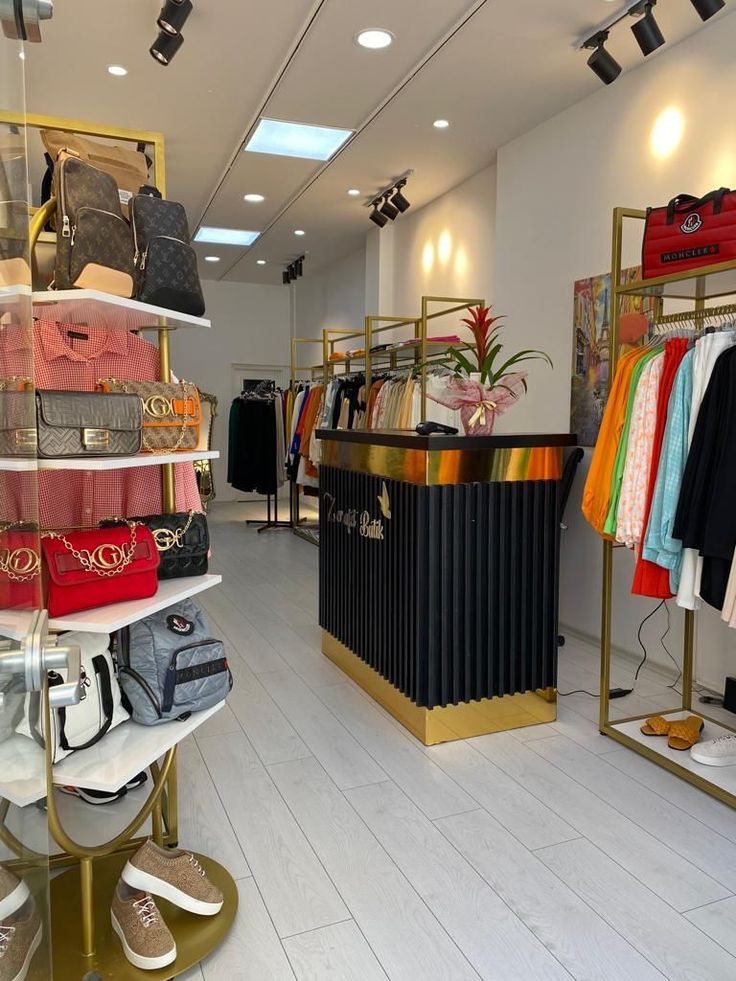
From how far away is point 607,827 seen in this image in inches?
90.1

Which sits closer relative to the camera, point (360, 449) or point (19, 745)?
point (19, 745)

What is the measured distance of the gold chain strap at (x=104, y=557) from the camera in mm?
1638

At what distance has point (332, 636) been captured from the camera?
151 inches

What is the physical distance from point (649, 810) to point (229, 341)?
908 cm

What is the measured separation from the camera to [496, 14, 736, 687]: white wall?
3.40m

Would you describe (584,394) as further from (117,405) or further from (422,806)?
(117,405)

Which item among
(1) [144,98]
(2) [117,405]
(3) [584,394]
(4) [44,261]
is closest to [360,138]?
(1) [144,98]

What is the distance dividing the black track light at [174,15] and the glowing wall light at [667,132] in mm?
2276

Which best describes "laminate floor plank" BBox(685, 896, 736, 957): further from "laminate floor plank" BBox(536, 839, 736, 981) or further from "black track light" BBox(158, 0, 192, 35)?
"black track light" BBox(158, 0, 192, 35)

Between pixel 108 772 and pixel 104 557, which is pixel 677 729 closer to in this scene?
pixel 108 772

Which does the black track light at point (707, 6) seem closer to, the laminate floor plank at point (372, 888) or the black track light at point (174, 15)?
the black track light at point (174, 15)

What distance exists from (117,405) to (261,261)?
25.8 feet

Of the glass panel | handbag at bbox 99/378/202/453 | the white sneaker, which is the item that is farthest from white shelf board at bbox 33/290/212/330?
the white sneaker

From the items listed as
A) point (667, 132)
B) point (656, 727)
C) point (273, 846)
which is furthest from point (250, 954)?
point (667, 132)
